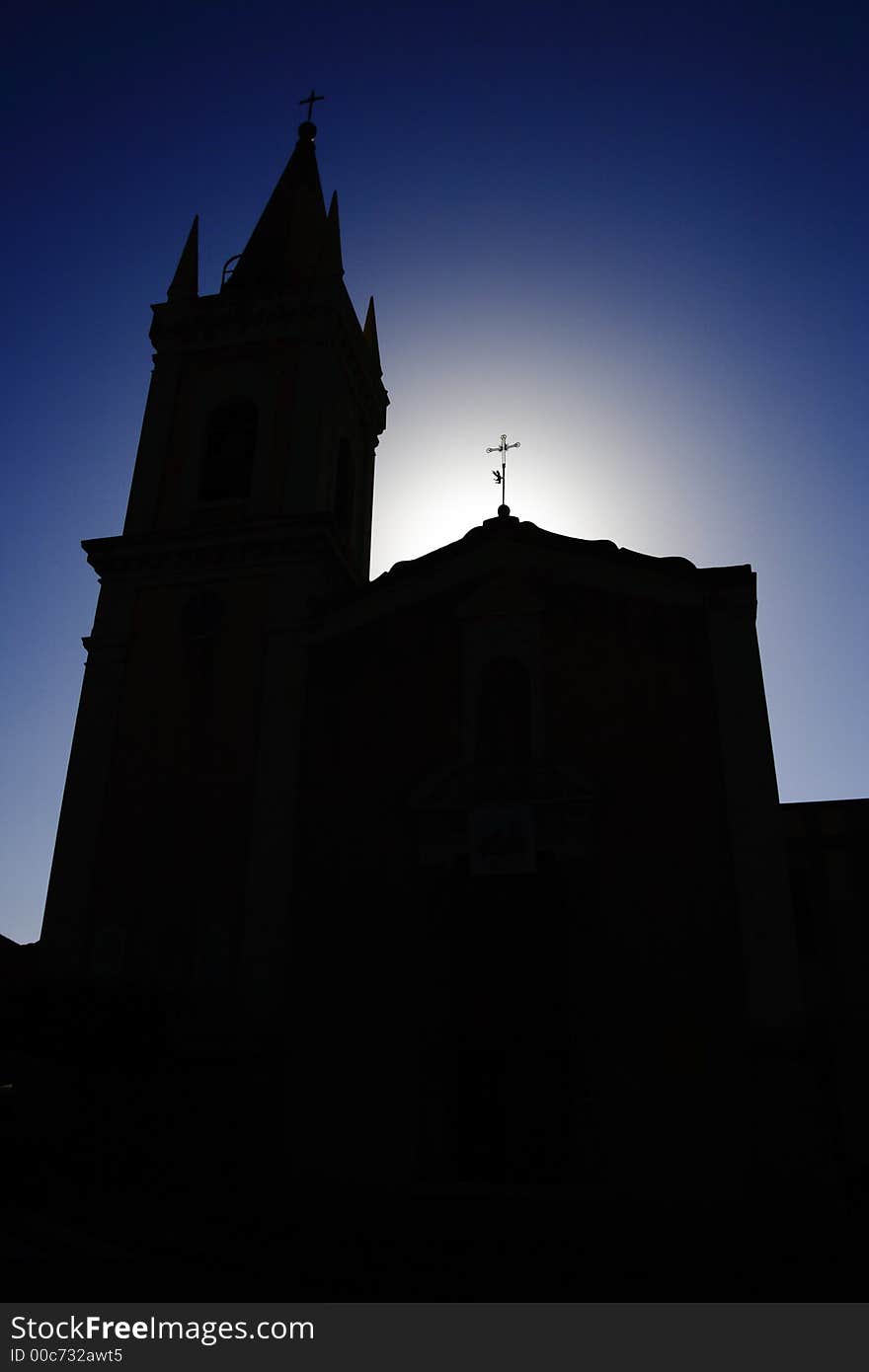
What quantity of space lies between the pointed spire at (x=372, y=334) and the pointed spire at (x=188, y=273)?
3.84 metres

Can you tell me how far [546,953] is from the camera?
12.9 meters

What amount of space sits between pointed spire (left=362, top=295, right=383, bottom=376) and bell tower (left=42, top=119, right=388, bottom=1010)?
0.71 meters

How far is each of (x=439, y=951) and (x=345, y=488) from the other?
37.5 ft

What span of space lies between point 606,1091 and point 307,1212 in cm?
371

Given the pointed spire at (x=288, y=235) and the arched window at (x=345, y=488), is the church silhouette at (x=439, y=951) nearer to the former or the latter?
the arched window at (x=345, y=488)

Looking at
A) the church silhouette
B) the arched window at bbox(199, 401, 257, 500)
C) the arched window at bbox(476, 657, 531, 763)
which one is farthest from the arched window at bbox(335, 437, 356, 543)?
the arched window at bbox(476, 657, 531, 763)

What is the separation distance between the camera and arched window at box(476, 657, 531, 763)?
14.4 meters

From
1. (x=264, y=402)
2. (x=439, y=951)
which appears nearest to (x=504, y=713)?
(x=439, y=951)

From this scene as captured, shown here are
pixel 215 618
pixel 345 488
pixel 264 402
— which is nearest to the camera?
pixel 215 618

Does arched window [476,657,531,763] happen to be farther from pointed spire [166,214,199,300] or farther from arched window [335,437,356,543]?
pointed spire [166,214,199,300]

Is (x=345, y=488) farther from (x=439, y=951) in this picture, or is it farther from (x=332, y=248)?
(x=439, y=951)

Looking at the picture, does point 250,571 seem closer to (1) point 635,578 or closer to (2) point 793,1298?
(1) point 635,578

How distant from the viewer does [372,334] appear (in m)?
25.0

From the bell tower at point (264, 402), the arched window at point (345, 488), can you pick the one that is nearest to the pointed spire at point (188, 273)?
the bell tower at point (264, 402)
